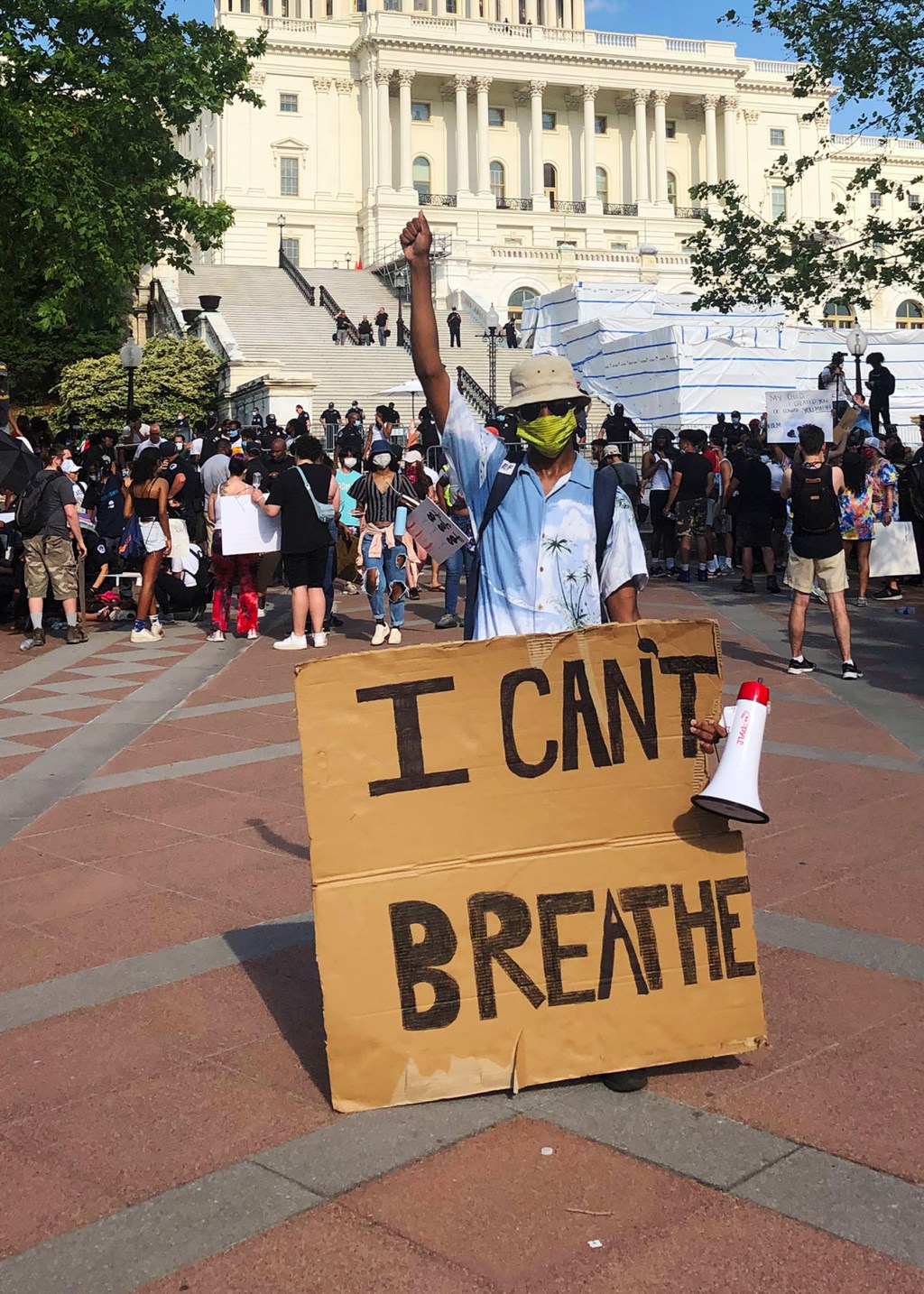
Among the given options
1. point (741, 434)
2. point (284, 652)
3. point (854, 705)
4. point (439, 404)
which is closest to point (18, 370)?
point (741, 434)

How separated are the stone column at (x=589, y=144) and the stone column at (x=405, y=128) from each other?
936 centimetres

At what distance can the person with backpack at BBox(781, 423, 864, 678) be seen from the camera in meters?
9.97

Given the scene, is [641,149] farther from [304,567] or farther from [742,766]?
[742,766]

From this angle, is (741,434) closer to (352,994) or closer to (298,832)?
(298,832)

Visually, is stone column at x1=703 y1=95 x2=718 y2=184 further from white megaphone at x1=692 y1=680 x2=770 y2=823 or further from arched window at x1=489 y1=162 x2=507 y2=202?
white megaphone at x1=692 y1=680 x2=770 y2=823

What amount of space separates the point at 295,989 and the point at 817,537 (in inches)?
262

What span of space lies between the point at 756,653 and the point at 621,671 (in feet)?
26.7

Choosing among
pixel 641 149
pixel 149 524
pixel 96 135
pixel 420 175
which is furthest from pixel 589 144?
pixel 149 524

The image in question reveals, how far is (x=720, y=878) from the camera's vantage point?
3721 millimetres

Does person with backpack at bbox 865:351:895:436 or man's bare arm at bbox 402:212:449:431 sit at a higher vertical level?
person with backpack at bbox 865:351:895:436

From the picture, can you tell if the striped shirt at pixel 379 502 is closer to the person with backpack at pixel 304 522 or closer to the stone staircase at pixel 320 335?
the person with backpack at pixel 304 522

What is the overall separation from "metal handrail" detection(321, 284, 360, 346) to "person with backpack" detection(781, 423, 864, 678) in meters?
36.9

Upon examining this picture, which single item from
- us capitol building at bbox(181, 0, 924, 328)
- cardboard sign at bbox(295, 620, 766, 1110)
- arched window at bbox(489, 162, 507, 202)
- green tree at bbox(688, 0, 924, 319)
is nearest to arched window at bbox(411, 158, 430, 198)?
us capitol building at bbox(181, 0, 924, 328)

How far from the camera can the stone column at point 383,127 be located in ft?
245
